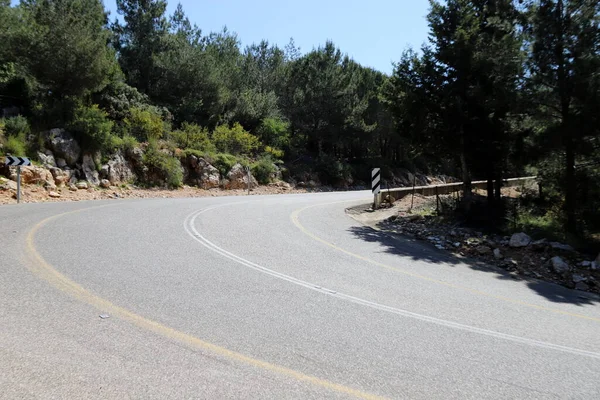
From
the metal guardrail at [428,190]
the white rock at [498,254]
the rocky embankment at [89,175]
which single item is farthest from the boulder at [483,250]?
the rocky embankment at [89,175]

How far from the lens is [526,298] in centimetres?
701

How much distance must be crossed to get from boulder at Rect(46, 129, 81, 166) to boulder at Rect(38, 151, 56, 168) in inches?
17.3

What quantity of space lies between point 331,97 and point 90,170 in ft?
76.4

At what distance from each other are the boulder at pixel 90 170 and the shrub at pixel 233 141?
35.5 feet

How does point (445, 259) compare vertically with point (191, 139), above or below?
below

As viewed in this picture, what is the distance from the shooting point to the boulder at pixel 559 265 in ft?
31.1

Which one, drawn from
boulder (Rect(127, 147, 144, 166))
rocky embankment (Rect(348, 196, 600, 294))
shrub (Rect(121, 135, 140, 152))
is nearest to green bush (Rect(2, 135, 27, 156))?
shrub (Rect(121, 135, 140, 152))

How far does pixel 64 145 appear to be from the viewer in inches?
765

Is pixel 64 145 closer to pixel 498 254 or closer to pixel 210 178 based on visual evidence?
pixel 210 178

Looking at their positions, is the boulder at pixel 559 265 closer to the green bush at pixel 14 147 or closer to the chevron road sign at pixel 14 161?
the chevron road sign at pixel 14 161

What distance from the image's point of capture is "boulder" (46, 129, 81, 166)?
62.7 ft

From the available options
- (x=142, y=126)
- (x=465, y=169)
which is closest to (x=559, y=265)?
(x=465, y=169)

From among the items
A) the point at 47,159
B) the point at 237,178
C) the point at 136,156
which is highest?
the point at 136,156

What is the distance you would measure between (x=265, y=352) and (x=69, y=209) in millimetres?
11551
